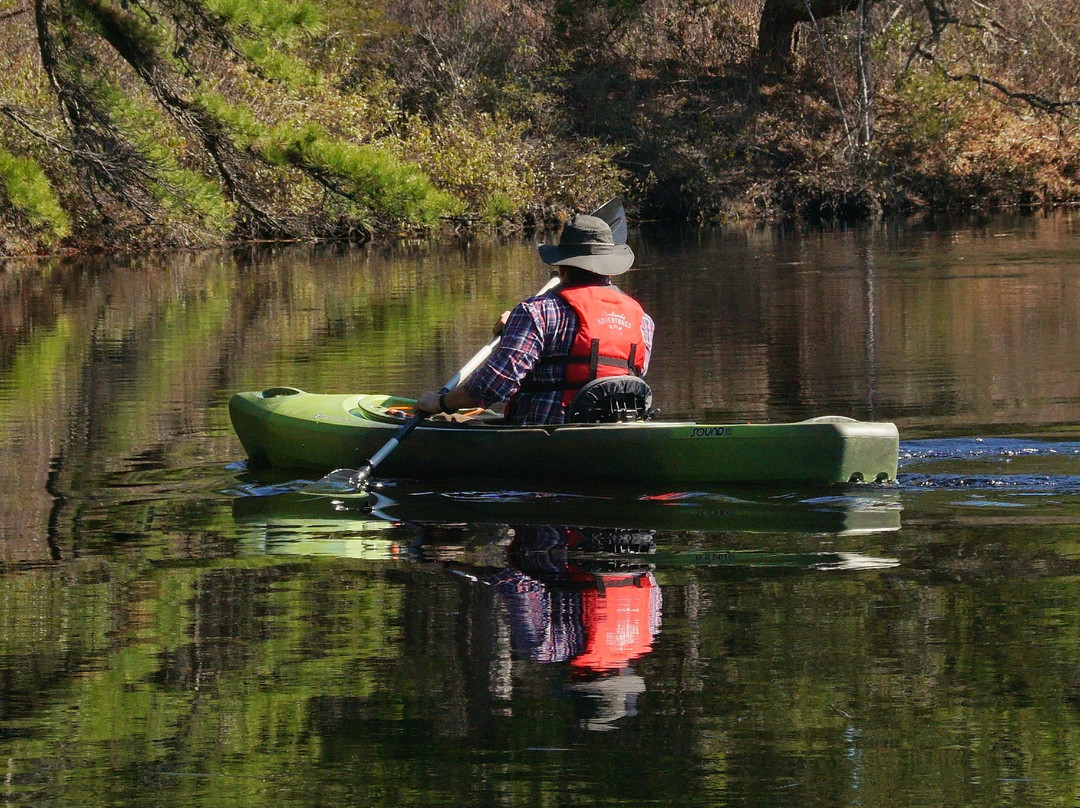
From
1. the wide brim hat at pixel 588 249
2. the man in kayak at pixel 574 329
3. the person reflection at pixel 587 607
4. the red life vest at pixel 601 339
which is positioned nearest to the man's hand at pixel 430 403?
the man in kayak at pixel 574 329

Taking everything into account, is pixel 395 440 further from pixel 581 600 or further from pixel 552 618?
pixel 552 618

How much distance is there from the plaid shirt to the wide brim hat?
16cm

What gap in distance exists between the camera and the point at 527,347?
700 cm

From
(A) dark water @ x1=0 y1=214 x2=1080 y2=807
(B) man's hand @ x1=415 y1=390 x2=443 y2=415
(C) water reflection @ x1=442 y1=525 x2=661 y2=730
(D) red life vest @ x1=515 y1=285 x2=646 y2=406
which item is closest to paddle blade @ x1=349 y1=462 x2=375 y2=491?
(A) dark water @ x1=0 y1=214 x2=1080 y2=807

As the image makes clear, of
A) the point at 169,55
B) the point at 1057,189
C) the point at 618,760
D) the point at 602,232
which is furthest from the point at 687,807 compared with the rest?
the point at 1057,189

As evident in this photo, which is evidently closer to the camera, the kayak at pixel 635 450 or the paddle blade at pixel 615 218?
the kayak at pixel 635 450

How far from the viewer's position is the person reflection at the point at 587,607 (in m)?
4.18

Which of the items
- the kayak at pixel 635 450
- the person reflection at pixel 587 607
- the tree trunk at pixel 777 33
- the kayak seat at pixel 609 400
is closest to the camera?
the person reflection at pixel 587 607

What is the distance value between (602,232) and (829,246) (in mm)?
18079

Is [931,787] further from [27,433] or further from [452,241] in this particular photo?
[452,241]

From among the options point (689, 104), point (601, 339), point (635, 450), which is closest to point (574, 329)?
point (601, 339)

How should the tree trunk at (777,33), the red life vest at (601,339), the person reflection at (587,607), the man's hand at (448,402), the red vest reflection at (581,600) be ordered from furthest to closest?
the tree trunk at (777,33)
the man's hand at (448,402)
the red life vest at (601,339)
the red vest reflection at (581,600)
the person reflection at (587,607)

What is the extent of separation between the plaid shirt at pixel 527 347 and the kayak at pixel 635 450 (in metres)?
0.21

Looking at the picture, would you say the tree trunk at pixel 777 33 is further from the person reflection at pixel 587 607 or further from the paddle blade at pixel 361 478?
the person reflection at pixel 587 607
